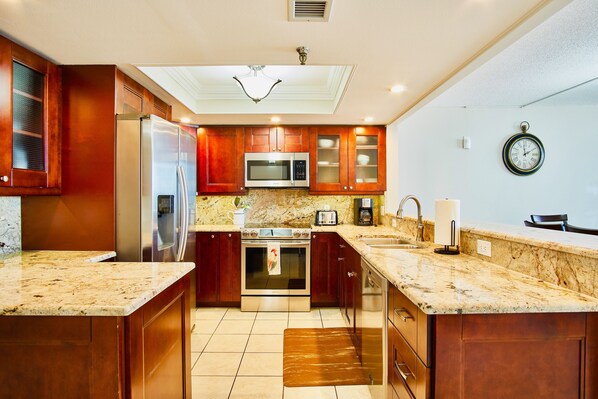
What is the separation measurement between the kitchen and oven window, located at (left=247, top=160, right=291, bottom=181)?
211 millimetres

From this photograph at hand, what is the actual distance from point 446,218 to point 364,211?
1849mm

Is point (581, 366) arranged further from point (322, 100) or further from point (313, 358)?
point (322, 100)

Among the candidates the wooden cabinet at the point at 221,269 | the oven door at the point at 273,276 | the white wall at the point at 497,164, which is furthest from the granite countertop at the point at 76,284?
the white wall at the point at 497,164

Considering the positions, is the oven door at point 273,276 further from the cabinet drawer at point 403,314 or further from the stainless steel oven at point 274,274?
the cabinet drawer at point 403,314

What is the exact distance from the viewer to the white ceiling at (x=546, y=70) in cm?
221

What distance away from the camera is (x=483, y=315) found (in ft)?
3.53

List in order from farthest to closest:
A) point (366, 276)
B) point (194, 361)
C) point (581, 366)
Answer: point (194, 361)
point (366, 276)
point (581, 366)

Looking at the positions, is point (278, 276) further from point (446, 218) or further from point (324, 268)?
point (446, 218)

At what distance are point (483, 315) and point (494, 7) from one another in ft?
4.62

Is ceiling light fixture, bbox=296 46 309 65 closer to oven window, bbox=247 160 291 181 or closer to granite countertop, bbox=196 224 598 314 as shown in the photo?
granite countertop, bbox=196 224 598 314

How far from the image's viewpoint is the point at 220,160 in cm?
372

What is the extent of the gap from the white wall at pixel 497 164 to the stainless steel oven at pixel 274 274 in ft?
5.52

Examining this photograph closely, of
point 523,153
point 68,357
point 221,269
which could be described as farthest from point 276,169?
point 523,153

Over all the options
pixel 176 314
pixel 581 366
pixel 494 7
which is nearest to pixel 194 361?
pixel 176 314
